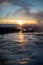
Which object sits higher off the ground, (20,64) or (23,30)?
(23,30)

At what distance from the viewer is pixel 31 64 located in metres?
8.53

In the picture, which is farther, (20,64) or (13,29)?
(13,29)

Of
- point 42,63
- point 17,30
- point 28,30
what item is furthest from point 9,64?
point 17,30

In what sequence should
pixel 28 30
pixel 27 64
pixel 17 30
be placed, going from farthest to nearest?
pixel 17 30 → pixel 28 30 → pixel 27 64

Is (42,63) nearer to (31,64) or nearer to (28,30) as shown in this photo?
(31,64)

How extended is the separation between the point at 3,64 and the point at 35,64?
150 cm

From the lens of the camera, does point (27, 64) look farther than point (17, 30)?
No

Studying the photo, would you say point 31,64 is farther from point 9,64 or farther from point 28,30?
point 28,30

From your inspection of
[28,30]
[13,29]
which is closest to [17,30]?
[13,29]

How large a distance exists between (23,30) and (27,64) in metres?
37.2

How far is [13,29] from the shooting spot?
50438mm

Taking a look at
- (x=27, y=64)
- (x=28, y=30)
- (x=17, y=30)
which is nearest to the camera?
(x=27, y=64)

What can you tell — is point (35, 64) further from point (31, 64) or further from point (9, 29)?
point (9, 29)

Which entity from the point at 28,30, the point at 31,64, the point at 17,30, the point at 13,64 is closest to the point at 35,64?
the point at 31,64
